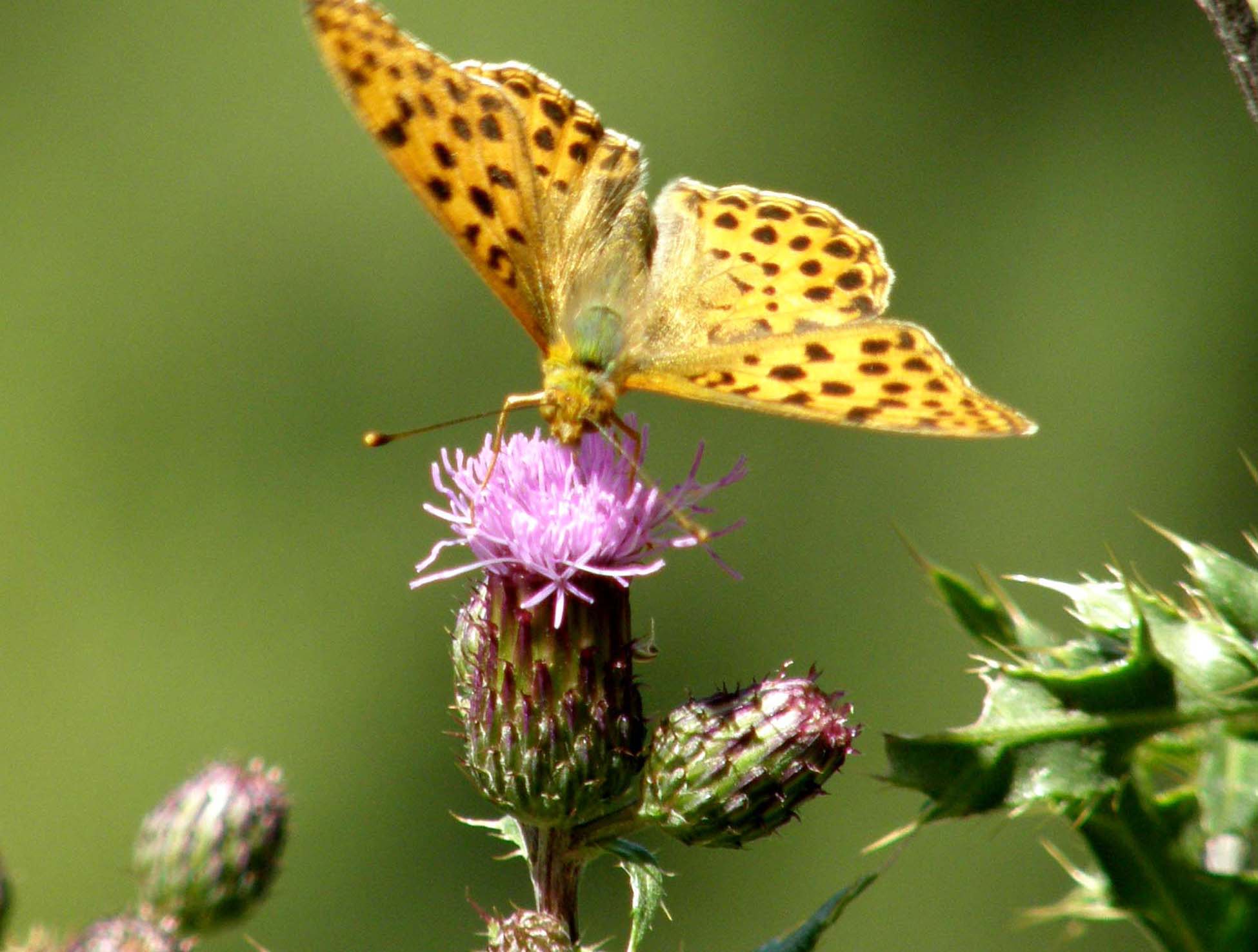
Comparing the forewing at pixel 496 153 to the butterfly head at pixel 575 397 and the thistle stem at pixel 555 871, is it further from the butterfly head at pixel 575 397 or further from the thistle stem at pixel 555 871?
the thistle stem at pixel 555 871

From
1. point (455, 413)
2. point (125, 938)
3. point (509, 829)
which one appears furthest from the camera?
Result: point (455, 413)

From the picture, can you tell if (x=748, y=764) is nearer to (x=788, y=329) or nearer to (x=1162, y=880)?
(x=1162, y=880)

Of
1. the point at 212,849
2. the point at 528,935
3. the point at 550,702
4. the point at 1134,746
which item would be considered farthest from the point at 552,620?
the point at 212,849

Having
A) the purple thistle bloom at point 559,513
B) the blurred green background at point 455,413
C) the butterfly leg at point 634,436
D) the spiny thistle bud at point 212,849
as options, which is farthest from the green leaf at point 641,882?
the blurred green background at point 455,413

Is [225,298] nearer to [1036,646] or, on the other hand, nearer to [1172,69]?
[1172,69]

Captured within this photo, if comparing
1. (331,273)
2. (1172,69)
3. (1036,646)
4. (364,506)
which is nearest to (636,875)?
(1036,646)

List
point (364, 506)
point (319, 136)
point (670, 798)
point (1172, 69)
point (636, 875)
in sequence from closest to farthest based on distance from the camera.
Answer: point (636, 875), point (670, 798), point (364, 506), point (319, 136), point (1172, 69)

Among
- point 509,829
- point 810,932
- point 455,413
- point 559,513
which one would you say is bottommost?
point 455,413
